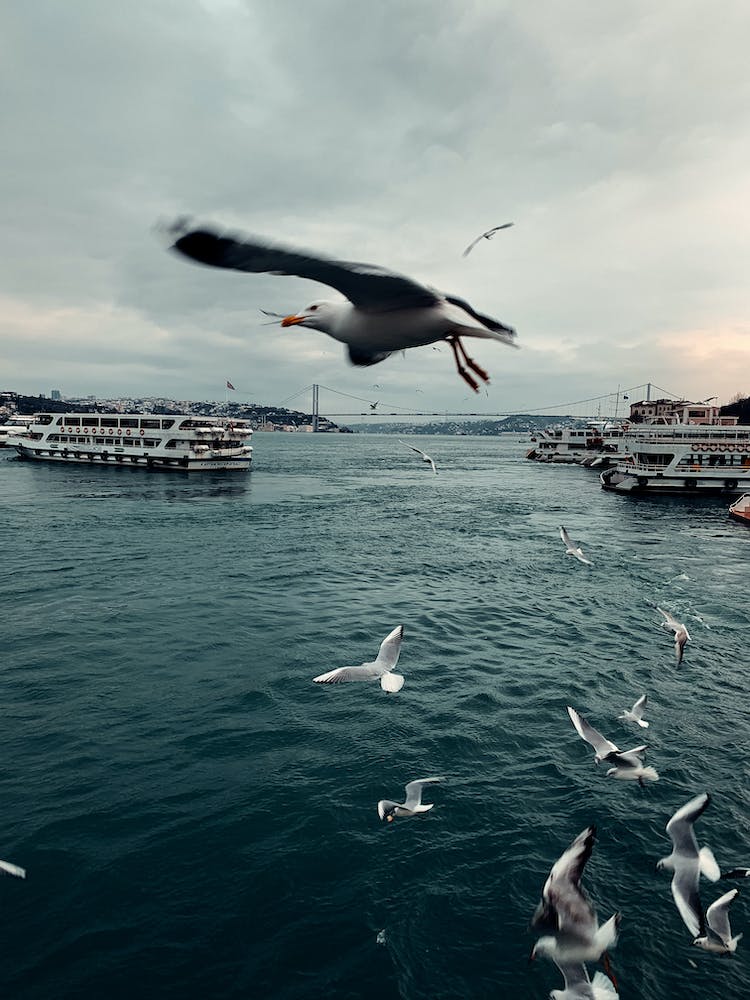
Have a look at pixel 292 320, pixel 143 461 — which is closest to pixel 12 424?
pixel 143 461

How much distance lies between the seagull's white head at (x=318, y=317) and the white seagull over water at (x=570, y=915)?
3.42 m

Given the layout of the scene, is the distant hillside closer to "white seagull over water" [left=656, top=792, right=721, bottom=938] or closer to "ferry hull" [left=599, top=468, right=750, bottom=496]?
"ferry hull" [left=599, top=468, right=750, bottom=496]

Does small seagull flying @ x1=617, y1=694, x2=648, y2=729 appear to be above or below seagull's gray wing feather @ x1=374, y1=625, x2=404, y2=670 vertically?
below

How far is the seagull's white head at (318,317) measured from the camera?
98.5 inches

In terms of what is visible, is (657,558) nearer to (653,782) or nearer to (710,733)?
(710,733)

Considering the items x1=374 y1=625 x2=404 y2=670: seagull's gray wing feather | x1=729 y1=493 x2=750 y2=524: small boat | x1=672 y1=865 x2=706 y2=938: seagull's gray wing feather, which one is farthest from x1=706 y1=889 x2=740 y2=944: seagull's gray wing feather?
x1=729 y1=493 x2=750 y2=524: small boat

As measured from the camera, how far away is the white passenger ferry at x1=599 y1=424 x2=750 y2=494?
58.3m

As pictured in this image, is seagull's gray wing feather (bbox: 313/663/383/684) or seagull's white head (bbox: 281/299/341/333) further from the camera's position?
seagull's gray wing feather (bbox: 313/663/383/684)

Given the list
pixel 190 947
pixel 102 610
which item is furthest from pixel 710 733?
pixel 102 610

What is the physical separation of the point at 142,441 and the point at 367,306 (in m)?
77.2

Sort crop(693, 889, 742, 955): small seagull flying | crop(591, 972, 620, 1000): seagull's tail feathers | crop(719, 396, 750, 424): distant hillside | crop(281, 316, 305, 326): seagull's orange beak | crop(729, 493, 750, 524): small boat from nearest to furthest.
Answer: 1. crop(281, 316, 305, 326): seagull's orange beak
2. crop(591, 972, 620, 1000): seagull's tail feathers
3. crop(693, 889, 742, 955): small seagull flying
4. crop(729, 493, 750, 524): small boat
5. crop(719, 396, 750, 424): distant hillside

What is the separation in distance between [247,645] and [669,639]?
13657 mm

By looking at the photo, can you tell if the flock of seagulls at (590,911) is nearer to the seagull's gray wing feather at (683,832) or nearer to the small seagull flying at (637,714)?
the seagull's gray wing feather at (683,832)

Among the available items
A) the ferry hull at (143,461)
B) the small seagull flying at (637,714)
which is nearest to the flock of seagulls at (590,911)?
the small seagull flying at (637,714)
